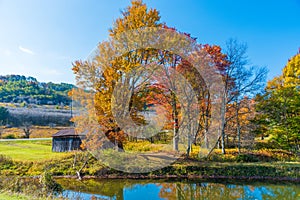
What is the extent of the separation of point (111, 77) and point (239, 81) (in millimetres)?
8383

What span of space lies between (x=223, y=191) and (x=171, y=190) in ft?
6.93

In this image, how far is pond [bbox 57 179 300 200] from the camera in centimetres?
750

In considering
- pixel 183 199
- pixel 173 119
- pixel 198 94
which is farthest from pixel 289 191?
pixel 173 119

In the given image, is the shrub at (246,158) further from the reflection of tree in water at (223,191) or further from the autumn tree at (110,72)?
the autumn tree at (110,72)

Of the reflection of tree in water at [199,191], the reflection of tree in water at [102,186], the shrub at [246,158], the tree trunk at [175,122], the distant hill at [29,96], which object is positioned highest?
the distant hill at [29,96]

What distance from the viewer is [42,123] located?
3178 cm

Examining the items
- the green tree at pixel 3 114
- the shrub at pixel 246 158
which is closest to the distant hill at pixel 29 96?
the green tree at pixel 3 114

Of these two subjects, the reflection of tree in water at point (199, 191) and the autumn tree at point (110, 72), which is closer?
the reflection of tree in water at point (199, 191)

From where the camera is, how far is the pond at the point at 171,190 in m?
7.50

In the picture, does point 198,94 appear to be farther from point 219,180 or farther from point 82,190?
point 82,190

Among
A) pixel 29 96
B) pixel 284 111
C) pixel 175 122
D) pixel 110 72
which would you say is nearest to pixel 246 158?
pixel 284 111

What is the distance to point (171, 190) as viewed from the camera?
27.2ft

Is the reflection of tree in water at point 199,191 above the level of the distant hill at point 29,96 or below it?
below

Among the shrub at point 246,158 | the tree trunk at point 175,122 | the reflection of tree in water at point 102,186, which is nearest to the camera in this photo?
the reflection of tree in water at point 102,186
